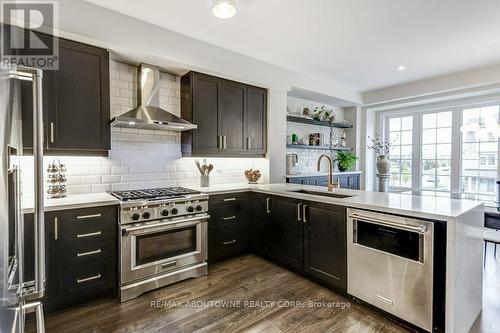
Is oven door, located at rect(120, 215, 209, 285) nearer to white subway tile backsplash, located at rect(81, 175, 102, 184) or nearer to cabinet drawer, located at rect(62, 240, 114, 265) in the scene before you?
cabinet drawer, located at rect(62, 240, 114, 265)

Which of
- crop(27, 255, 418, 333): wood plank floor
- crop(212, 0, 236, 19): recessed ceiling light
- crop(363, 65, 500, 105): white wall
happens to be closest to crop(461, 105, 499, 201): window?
crop(363, 65, 500, 105): white wall

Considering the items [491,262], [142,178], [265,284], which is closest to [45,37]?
[142,178]

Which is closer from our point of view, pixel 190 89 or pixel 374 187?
pixel 190 89

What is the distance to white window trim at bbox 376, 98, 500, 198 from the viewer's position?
4961 millimetres

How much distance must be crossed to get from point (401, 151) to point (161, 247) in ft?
18.4

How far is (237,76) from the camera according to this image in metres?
3.59

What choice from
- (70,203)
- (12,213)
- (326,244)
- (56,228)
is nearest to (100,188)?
(70,203)

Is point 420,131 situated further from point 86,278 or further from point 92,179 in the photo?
point 86,278

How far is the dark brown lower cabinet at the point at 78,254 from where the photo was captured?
2.08 metres

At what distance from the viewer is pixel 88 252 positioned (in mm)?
2262

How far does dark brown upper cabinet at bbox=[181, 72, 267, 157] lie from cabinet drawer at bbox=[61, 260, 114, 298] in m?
1.57

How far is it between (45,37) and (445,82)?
578 centimetres

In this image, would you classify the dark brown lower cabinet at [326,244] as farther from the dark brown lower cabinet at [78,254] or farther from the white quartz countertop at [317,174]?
the dark brown lower cabinet at [78,254]

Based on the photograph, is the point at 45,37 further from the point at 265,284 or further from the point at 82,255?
the point at 265,284
